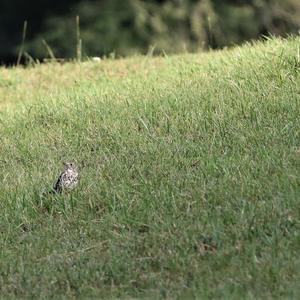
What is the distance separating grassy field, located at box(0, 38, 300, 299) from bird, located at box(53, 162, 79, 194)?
7 cm

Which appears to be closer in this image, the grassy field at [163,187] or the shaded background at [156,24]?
the grassy field at [163,187]

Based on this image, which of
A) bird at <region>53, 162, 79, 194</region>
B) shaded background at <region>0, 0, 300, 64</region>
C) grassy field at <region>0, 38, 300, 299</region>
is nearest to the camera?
grassy field at <region>0, 38, 300, 299</region>

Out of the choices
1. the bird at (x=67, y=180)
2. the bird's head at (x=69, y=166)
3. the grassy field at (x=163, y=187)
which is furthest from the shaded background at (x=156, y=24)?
the bird at (x=67, y=180)

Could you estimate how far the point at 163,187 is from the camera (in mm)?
5707

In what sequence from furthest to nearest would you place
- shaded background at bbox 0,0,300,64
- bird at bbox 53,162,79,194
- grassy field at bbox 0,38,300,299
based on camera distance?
shaded background at bbox 0,0,300,64, bird at bbox 53,162,79,194, grassy field at bbox 0,38,300,299

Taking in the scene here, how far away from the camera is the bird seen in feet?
19.1

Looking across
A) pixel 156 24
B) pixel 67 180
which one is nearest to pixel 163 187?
pixel 67 180

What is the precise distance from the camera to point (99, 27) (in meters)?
15.6

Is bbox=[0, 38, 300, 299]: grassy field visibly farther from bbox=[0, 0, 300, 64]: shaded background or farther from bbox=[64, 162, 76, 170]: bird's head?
bbox=[0, 0, 300, 64]: shaded background

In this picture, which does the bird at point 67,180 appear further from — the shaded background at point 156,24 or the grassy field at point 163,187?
the shaded background at point 156,24

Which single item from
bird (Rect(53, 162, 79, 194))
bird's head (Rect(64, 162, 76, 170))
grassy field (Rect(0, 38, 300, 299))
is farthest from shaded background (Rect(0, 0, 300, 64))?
bird (Rect(53, 162, 79, 194))

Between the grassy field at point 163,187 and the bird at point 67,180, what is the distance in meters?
0.07

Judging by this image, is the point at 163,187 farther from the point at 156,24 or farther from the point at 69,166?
Answer: the point at 156,24

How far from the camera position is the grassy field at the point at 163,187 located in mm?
4844
